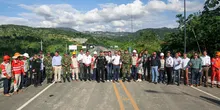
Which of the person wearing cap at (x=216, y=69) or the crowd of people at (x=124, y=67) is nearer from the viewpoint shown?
the person wearing cap at (x=216, y=69)

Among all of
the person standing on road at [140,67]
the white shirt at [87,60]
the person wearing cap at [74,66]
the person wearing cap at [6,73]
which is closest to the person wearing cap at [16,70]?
the person wearing cap at [6,73]

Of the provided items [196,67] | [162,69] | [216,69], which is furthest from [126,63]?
[216,69]

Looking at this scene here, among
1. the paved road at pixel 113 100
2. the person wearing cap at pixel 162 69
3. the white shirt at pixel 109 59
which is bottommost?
the paved road at pixel 113 100

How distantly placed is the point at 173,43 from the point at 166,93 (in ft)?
66.8

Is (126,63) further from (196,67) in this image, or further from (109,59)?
(196,67)

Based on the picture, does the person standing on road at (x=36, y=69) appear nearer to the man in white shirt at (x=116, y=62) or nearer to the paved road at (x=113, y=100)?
the paved road at (x=113, y=100)

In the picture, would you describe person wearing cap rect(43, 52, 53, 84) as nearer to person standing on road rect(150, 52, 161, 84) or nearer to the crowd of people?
the crowd of people

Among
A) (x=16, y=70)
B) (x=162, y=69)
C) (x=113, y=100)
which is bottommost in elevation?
(x=113, y=100)

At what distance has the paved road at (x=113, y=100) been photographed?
728 centimetres

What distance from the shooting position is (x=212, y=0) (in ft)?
54.4

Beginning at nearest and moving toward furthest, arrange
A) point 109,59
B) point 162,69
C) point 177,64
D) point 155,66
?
1. point 177,64
2. point 155,66
3. point 162,69
4. point 109,59

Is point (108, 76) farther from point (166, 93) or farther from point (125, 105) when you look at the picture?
point (125, 105)

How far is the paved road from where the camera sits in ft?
23.9

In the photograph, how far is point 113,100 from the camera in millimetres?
8094
